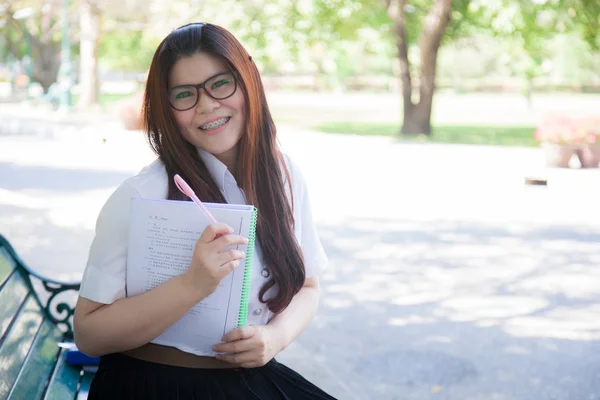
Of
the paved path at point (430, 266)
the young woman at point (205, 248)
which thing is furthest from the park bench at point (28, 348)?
the paved path at point (430, 266)

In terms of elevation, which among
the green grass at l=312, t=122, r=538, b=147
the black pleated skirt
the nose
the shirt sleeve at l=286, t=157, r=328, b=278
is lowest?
the green grass at l=312, t=122, r=538, b=147

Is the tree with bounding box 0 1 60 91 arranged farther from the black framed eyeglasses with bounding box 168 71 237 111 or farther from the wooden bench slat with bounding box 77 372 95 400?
the black framed eyeglasses with bounding box 168 71 237 111

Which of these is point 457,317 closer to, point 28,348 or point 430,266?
point 430,266

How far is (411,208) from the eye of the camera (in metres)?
10.6

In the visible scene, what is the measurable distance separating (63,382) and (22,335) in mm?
221

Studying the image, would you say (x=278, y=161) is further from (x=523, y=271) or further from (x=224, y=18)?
(x=224, y=18)

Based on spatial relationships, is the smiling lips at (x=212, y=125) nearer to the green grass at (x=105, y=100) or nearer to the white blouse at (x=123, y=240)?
Result: the white blouse at (x=123, y=240)

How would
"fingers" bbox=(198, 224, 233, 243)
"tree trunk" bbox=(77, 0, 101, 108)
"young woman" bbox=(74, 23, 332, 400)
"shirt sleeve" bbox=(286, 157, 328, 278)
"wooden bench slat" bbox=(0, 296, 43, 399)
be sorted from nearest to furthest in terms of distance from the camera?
"fingers" bbox=(198, 224, 233, 243) < "young woman" bbox=(74, 23, 332, 400) < "shirt sleeve" bbox=(286, 157, 328, 278) < "wooden bench slat" bbox=(0, 296, 43, 399) < "tree trunk" bbox=(77, 0, 101, 108)

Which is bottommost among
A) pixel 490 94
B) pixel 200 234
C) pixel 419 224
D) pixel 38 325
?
pixel 490 94

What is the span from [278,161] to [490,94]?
71904mm

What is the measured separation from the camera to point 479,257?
7.72 metres

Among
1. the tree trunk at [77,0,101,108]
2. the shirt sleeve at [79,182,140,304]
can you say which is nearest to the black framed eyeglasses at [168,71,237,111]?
the shirt sleeve at [79,182,140,304]

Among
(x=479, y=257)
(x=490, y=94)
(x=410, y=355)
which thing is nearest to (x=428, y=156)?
(x=479, y=257)

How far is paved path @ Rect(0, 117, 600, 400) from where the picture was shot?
4809mm
